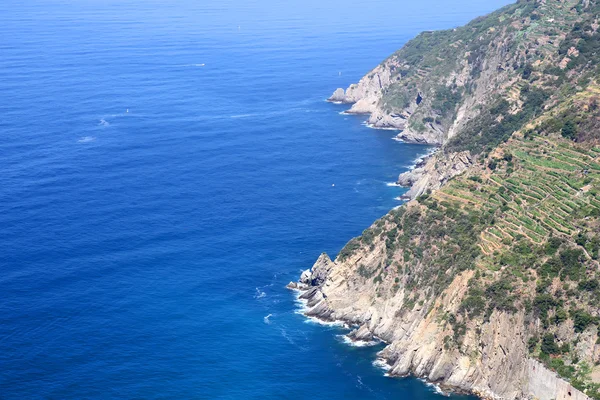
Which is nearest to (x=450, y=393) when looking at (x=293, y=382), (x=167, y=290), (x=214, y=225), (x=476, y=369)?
(x=476, y=369)

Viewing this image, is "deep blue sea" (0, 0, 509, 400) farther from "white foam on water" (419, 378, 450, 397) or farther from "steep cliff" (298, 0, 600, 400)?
"steep cliff" (298, 0, 600, 400)

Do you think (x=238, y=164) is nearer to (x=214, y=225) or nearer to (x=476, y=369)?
(x=214, y=225)

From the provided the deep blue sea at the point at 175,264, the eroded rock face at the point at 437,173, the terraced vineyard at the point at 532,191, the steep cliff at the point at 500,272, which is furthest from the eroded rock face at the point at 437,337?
the eroded rock face at the point at 437,173

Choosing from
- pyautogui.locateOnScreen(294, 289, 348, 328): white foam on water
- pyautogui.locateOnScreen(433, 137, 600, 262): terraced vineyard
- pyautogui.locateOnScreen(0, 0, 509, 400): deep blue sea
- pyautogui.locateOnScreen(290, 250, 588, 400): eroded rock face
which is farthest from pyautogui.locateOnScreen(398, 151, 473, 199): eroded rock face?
pyautogui.locateOnScreen(294, 289, 348, 328): white foam on water

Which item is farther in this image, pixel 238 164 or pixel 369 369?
pixel 238 164

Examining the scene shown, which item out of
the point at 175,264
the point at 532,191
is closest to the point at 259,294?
the point at 175,264

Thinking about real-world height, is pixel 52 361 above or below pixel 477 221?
below

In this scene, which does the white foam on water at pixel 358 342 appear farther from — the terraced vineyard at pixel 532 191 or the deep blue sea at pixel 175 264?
the terraced vineyard at pixel 532 191

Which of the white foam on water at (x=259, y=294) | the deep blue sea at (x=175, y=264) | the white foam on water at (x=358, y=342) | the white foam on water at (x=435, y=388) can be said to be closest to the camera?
the white foam on water at (x=435, y=388)
